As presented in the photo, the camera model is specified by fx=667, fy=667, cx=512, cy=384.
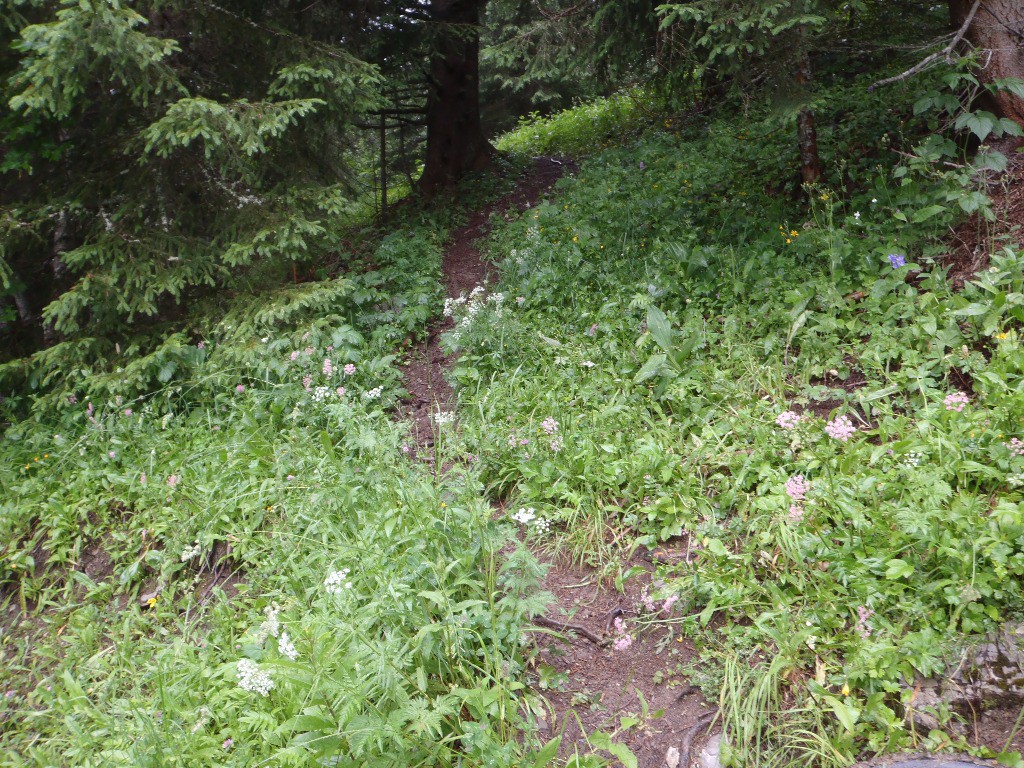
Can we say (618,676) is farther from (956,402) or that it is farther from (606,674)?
(956,402)

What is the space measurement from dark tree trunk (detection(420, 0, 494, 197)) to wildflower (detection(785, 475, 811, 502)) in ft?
22.6

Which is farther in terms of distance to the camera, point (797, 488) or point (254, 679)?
point (797, 488)

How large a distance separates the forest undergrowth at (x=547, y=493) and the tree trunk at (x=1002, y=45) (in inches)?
15.5

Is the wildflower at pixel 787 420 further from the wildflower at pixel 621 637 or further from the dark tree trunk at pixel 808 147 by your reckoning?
the dark tree trunk at pixel 808 147

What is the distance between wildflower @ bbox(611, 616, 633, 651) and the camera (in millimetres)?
2897

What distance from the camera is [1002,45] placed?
4328mm

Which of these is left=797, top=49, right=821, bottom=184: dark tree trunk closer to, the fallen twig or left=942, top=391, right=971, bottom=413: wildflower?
left=942, top=391, right=971, bottom=413: wildflower

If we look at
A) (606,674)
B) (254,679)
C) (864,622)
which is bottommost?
(606,674)

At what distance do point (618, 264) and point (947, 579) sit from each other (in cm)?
351

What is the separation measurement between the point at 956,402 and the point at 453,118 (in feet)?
24.4

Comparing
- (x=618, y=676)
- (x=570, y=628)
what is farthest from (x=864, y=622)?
(x=570, y=628)

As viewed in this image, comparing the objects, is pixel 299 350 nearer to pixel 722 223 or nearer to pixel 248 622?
pixel 248 622

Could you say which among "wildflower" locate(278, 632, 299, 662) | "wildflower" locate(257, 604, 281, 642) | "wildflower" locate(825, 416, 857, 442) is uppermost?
"wildflower" locate(825, 416, 857, 442)

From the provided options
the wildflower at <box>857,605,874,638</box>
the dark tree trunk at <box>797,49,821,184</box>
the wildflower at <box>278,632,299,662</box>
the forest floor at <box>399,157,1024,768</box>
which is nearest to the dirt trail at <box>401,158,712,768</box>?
the forest floor at <box>399,157,1024,768</box>
